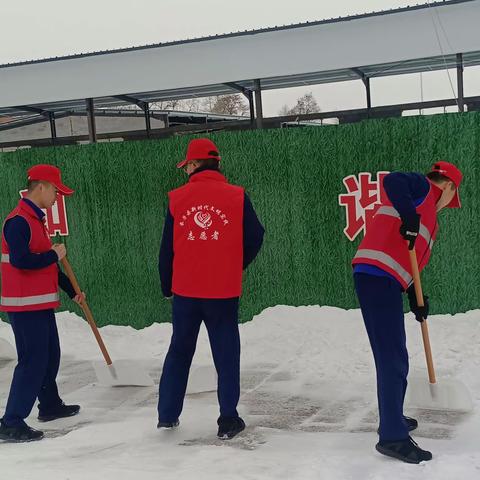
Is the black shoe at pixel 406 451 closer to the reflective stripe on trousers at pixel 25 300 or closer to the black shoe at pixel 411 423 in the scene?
the black shoe at pixel 411 423

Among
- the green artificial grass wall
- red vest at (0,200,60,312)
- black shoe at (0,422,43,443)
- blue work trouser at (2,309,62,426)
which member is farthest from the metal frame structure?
black shoe at (0,422,43,443)

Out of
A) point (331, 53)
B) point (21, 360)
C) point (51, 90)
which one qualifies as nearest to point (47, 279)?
point (21, 360)

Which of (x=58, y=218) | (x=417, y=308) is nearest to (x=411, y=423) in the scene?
(x=417, y=308)

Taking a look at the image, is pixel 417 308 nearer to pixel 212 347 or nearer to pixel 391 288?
pixel 391 288

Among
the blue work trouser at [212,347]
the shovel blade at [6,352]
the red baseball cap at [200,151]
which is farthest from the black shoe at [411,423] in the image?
the shovel blade at [6,352]

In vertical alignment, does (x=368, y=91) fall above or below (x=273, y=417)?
above

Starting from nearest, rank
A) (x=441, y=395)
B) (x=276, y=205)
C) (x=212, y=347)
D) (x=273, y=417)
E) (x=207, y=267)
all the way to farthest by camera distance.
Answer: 1. (x=207, y=267)
2. (x=212, y=347)
3. (x=441, y=395)
4. (x=273, y=417)
5. (x=276, y=205)

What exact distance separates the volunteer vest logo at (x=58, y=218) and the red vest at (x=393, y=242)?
4728 millimetres

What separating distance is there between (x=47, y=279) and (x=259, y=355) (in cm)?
233

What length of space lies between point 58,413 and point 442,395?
8.97 ft

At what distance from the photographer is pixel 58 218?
24.6ft

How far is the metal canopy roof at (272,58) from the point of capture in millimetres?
7684

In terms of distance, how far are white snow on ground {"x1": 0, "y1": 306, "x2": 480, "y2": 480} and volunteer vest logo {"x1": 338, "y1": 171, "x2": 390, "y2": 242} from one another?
817 millimetres

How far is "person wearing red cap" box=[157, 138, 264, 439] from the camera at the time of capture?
13.1 feet
